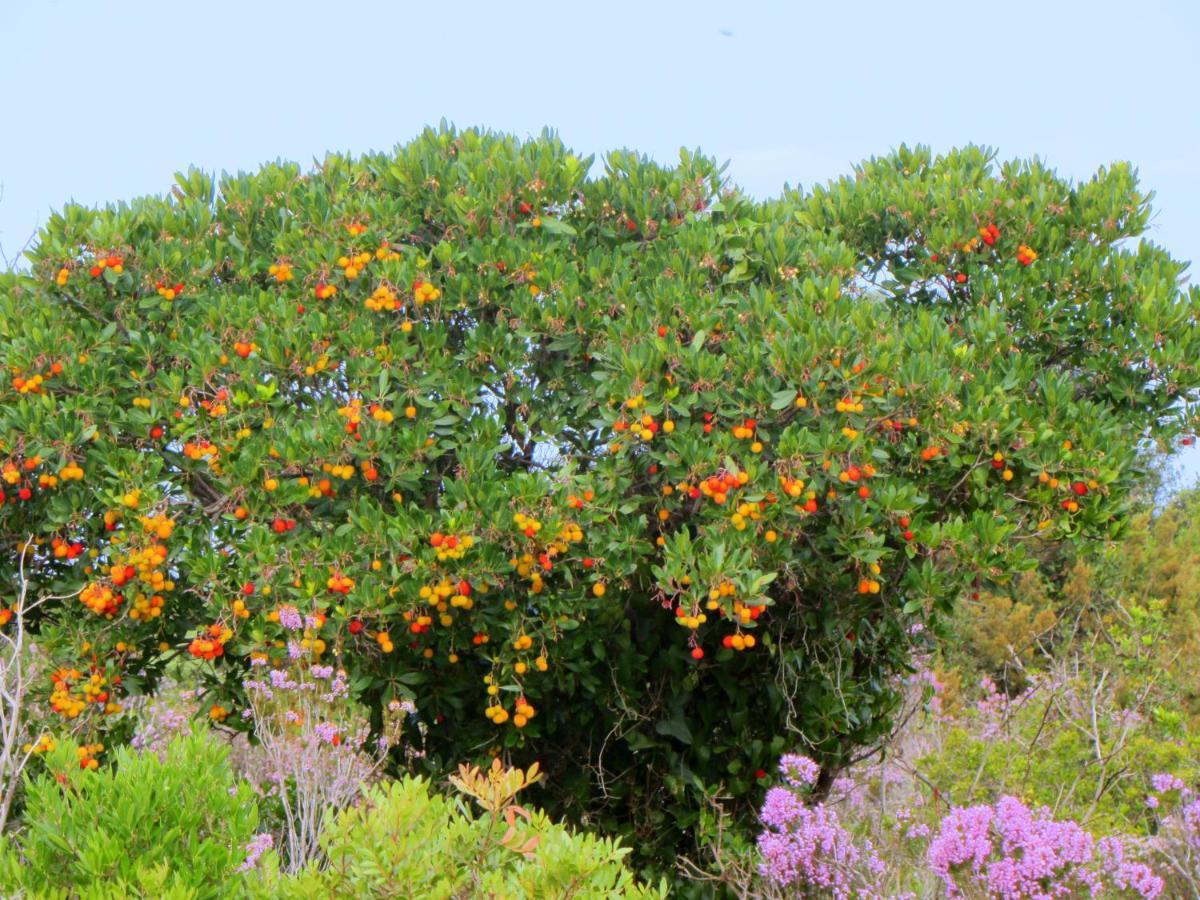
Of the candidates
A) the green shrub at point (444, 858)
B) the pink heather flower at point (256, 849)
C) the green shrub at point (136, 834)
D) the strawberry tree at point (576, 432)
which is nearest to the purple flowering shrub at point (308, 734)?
the strawberry tree at point (576, 432)

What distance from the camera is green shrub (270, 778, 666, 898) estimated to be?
357cm

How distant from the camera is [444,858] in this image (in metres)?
3.80

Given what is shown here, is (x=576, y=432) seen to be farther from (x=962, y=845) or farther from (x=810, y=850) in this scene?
(x=962, y=845)

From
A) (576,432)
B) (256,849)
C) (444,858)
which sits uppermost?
(576,432)

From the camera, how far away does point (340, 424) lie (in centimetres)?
635

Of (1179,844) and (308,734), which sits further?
(1179,844)

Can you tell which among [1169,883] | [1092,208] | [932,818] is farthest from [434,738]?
[1092,208]

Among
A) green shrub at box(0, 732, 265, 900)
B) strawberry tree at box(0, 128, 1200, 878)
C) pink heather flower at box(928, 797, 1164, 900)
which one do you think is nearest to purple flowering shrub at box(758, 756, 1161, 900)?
pink heather flower at box(928, 797, 1164, 900)

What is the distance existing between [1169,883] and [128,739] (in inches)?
230

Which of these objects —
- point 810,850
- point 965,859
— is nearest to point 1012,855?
point 965,859

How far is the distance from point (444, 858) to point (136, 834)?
975mm

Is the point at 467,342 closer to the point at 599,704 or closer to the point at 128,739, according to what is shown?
the point at 599,704

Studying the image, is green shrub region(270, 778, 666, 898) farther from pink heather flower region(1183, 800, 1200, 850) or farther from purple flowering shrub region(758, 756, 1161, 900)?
pink heather flower region(1183, 800, 1200, 850)

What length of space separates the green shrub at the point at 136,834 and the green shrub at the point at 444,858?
25 cm
